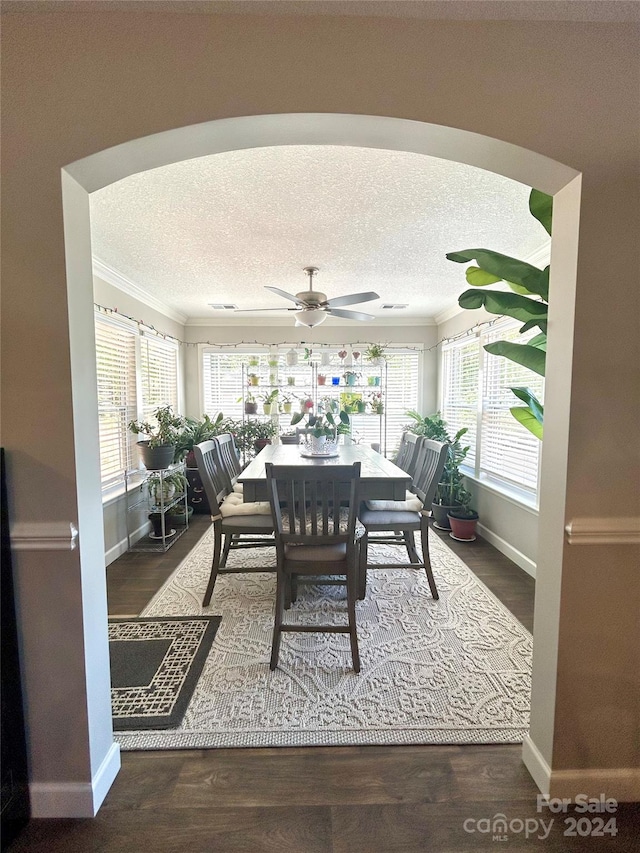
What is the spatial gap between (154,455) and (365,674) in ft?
8.32

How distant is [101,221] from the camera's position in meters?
2.38

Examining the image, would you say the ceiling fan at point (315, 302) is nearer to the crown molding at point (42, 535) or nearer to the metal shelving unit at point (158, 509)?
the metal shelving unit at point (158, 509)

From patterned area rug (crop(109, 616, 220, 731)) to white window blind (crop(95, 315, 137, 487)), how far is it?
56.7 inches

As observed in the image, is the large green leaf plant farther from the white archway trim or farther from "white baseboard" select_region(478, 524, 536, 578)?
"white baseboard" select_region(478, 524, 536, 578)

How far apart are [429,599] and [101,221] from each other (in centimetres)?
341

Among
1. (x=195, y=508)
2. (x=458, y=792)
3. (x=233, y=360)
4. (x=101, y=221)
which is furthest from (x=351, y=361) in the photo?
(x=458, y=792)

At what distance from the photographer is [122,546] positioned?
3.35 metres

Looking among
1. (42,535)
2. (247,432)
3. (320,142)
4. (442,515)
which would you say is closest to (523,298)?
(320,142)

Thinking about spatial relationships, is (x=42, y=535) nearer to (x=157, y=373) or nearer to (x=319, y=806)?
(x=319, y=806)

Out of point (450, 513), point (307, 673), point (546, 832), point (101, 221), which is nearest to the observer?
point (546, 832)

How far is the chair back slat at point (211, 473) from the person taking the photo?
2.38m

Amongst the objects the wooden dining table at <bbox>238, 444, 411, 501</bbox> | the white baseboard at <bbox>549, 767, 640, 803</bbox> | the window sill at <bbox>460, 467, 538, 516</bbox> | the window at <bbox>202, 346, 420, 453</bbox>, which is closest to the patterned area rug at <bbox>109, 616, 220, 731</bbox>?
the wooden dining table at <bbox>238, 444, 411, 501</bbox>

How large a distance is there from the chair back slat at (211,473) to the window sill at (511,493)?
246cm

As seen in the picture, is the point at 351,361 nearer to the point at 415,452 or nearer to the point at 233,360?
the point at 233,360
